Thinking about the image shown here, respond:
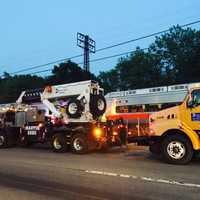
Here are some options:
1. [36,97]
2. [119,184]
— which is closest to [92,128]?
[36,97]

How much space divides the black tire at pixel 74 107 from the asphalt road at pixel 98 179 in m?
3.60

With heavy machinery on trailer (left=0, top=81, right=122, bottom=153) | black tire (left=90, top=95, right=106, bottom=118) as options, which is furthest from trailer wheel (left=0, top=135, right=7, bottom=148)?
black tire (left=90, top=95, right=106, bottom=118)

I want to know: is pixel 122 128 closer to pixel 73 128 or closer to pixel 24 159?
pixel 73 128

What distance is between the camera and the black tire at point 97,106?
59.8 ft

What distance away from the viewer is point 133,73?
191 ft

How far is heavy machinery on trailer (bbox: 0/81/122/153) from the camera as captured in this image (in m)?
17.3

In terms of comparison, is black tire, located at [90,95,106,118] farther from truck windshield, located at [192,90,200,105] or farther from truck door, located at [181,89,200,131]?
truck windshield, located at [192,90,200,105]

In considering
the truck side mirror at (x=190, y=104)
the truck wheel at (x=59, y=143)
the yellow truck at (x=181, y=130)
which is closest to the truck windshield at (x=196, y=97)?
the yellow truck at (x=181, y=130)

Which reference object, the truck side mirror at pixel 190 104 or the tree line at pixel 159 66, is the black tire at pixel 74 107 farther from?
the tree line at pixel 159 66

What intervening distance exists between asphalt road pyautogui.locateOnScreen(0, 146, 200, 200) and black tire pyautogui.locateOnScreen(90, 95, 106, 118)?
3.80 m

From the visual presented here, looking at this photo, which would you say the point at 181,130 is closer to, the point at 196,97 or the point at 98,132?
the point at 196,97

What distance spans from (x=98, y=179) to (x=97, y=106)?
8.12 meters

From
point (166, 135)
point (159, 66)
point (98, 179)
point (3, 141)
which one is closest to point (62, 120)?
point (3, 141)

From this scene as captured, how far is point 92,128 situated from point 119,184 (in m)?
7.65
